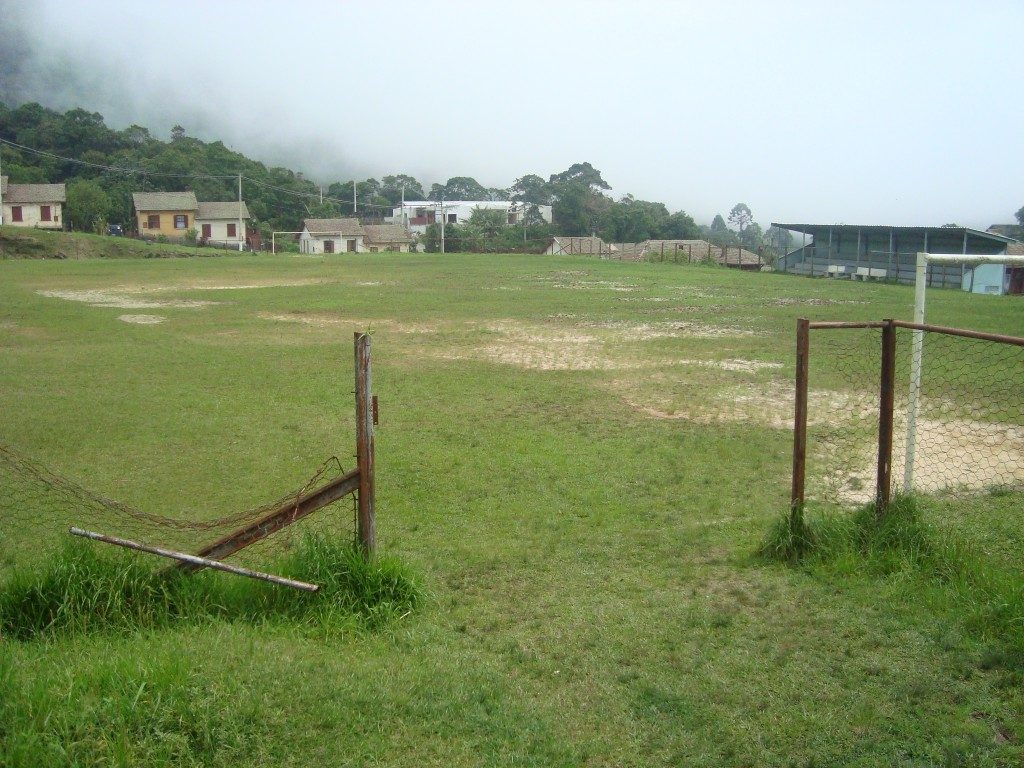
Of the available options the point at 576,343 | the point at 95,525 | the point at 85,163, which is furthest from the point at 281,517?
the point at 85,163

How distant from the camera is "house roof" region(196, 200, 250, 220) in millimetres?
81812

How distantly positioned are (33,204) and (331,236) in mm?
25647

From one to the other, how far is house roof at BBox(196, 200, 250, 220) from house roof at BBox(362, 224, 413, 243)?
1369 cm

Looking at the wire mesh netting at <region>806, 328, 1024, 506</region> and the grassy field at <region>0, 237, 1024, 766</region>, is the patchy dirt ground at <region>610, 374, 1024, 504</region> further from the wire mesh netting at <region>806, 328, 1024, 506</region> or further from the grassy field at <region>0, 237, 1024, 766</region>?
the grassy field at <region>0, 237, 1024, 766</region>

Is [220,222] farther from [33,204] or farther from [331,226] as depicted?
[33,204]

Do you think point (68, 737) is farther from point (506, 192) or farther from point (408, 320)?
point (506, 192)

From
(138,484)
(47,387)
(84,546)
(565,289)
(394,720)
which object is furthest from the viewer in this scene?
(565,289)

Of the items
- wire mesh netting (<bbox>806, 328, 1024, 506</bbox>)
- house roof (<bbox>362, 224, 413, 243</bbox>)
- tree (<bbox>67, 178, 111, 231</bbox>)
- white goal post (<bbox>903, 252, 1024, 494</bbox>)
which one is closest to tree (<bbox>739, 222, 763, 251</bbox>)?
house roof (<bbox>362, 224, 413, 243</bbox>)

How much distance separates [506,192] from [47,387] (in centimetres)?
11925

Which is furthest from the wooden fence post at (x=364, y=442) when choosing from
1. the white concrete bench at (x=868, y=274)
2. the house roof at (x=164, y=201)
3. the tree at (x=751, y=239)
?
the house roof at (x=164, y=201)

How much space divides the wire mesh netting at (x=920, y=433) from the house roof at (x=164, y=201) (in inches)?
2837

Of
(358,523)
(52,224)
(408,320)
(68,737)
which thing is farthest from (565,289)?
(52,224)

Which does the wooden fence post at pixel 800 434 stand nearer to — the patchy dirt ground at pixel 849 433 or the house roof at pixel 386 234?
the patchy dirt ground at pixel 849 433

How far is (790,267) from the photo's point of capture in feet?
186
